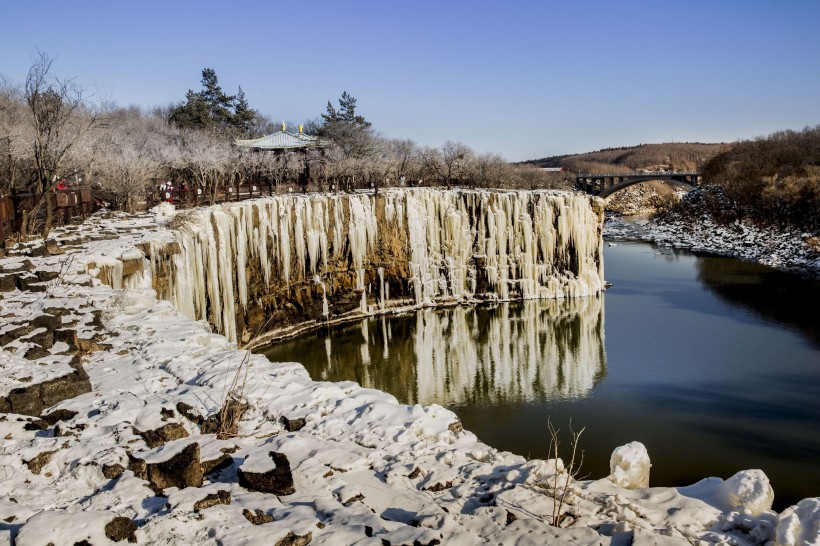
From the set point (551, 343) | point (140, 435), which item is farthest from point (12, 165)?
point (551, 343)

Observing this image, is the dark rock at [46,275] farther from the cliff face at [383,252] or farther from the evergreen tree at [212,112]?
the evergreen tree at [212,112]

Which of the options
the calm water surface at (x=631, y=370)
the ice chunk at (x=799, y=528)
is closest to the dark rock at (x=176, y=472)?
the ice chunk at (x=799, y=528)

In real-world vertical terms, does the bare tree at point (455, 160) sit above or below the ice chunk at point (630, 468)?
above

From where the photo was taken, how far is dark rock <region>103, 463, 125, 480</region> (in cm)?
621

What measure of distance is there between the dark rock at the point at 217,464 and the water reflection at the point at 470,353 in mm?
9751

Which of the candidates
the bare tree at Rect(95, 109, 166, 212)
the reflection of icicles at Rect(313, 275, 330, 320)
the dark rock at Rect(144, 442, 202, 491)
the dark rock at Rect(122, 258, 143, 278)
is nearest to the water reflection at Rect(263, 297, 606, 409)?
the reflection of icicles at Rect(313, 275, 330, 320)

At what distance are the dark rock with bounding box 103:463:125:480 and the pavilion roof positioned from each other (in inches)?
1213

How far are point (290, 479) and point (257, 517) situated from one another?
771 millimetres

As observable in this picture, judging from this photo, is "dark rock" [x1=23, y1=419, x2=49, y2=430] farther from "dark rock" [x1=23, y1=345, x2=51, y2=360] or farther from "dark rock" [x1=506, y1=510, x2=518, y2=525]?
"dark rock" [x1=506, y1=510, x2=518, y2=525]

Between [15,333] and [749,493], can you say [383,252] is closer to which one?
[15,333]

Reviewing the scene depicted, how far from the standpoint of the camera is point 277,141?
3606 centimetres

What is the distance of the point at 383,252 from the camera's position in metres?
Result: 28.4

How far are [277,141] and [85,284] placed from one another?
24.9m

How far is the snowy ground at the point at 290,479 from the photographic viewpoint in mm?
5559
